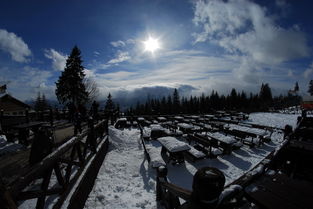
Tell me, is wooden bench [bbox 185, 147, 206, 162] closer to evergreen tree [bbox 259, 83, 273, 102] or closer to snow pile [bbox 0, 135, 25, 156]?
snow pile [bbox 0, 135, 25, 156]

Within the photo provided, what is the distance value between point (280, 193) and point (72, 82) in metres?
25.2

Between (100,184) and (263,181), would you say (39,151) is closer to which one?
(100,184)

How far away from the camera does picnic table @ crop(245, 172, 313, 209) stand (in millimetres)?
2004

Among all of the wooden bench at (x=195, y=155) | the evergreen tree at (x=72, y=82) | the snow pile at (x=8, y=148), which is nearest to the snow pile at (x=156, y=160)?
the wooden bench at (x=195, y=155)

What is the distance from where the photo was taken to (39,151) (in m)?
3.52

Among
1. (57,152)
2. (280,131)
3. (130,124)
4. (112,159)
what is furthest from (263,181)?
(130,124)

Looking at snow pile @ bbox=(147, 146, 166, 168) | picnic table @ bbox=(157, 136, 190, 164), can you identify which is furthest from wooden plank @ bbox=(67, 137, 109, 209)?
picnic table @ bbox=(157, 136, 190, 164)

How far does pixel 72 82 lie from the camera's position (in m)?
22.3

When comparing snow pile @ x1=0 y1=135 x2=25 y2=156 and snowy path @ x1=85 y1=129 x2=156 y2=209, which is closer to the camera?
snowy path @ x1=85 y1=129 x2=156 y2=209

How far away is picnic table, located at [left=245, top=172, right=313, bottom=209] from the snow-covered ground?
123 inches

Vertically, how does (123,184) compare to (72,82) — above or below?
below

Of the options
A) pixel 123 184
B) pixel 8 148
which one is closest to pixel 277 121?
pixel 123 184

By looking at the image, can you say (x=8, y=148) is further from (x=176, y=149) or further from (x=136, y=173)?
(x=176, y=149)

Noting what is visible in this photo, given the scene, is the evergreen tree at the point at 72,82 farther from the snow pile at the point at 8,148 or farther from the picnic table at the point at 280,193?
the picnic table at the point at 280,193
